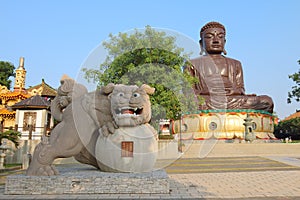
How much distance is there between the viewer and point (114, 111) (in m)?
5.52

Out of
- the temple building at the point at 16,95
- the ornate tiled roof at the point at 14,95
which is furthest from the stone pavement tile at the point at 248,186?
the ornate tiled roof at the point at 14,95

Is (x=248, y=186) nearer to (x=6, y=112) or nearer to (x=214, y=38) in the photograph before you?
(x=214, y=38)

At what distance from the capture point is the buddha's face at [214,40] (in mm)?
26641

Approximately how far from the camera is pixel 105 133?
550cm

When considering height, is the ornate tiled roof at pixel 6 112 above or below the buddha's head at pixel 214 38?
below

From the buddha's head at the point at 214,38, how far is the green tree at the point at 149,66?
1686 cm

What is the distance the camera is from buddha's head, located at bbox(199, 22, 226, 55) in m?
26.7

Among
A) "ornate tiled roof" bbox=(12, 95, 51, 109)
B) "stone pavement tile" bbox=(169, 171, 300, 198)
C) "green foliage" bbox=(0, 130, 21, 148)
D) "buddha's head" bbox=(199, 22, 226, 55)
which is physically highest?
"buddha's head" bbox=(199, 22, 226, 55)

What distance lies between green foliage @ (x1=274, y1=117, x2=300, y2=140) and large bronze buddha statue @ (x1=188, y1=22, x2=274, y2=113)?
17.8 m

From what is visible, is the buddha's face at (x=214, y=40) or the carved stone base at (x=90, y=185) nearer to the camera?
the carved stone base at (x=90, y=185)

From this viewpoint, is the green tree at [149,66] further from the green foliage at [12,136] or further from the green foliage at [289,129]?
the green foliage at [289,129]

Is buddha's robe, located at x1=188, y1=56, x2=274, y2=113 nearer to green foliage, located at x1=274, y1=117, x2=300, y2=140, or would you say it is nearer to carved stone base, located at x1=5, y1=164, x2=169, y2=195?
green foliage, located at x1=274, y1=117, x2=300, y2=140

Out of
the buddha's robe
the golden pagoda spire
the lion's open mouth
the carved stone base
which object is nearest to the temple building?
the golden pagoda spire

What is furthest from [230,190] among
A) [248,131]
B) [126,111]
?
[248,131]
